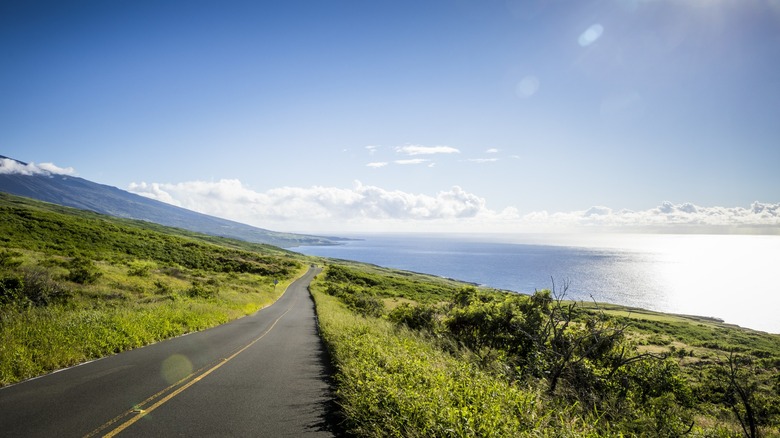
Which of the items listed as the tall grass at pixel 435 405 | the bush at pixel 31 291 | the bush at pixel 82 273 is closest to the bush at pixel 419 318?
the tall grass at pixel 435 405

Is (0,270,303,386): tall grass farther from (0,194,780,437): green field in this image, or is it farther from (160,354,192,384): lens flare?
(160,354,192,384): lens flare

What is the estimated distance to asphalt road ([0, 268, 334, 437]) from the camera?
18.4 ft

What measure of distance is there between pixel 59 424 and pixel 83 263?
29081mm

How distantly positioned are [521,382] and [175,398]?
296 inches

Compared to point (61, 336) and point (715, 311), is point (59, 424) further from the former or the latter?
point (715, 311)

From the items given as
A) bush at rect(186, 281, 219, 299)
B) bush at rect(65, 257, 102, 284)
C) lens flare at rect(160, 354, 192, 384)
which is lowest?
bush at rect(186, 281, 219, 299)

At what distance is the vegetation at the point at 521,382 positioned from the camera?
194 inches

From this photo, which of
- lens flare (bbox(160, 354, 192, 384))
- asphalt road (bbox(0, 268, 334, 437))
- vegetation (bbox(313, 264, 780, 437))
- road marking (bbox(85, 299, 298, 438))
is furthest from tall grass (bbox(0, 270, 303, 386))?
vegetation (bbox(313, 264, 780, 437))

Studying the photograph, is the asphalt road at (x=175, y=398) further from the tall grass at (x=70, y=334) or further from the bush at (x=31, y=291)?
the bush at (x=31, y=291)

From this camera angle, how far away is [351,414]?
5.82 metres

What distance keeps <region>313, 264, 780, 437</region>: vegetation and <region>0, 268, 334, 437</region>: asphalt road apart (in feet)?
3.37

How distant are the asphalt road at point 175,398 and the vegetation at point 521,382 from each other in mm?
1027

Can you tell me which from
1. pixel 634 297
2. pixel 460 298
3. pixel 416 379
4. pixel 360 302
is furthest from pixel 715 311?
pixel 416 379

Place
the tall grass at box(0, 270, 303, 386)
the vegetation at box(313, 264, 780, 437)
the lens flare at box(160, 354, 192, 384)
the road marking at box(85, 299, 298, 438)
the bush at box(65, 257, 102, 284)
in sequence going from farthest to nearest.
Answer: the bush at box(65, 257, 102, 284), the lens flare at box(160, 354, 192, 384), the tall grass at box(0, 270, 303, 386), the road marking at box(85, 299, 298, 438), the vegetation at box(313, 264, 780, 437)
